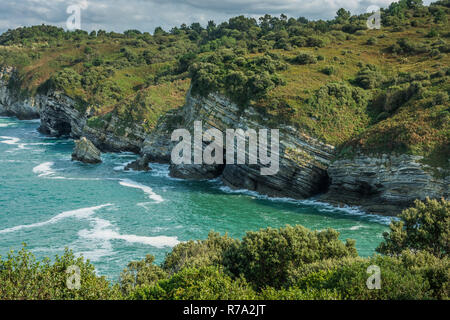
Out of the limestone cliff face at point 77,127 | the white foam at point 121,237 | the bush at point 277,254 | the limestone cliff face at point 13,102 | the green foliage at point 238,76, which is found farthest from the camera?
the limestone cliff face at point 13,102

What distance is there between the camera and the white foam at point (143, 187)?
2044 inches

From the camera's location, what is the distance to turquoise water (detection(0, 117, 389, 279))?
3791 centimetres

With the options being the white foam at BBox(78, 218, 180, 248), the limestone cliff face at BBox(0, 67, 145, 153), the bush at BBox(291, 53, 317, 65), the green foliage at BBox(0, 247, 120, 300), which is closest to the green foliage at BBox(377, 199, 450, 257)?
the green foliage at BBox(0, 247, 120, 300)

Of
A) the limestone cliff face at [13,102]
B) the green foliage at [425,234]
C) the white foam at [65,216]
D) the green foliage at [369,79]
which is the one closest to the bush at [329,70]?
the green foliage at [369,79]

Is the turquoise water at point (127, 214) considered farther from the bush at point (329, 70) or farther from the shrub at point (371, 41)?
the shrub at point (371, 41)

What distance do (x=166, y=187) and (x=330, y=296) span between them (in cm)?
4227

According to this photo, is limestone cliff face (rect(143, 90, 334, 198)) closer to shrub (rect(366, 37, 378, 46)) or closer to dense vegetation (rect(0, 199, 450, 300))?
dense vegetation (rect(0, 199, 450, 300))

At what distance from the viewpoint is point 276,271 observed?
24531 millimetres

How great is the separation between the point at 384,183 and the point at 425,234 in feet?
59.8

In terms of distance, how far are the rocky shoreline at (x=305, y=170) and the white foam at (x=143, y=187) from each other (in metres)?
6.52

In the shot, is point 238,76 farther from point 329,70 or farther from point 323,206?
point 323,206

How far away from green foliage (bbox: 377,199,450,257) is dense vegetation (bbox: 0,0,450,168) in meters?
16.6

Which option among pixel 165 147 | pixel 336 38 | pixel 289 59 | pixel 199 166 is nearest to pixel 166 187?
pixel 199 166

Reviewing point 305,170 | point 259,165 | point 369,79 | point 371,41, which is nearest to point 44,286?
point 259,165
